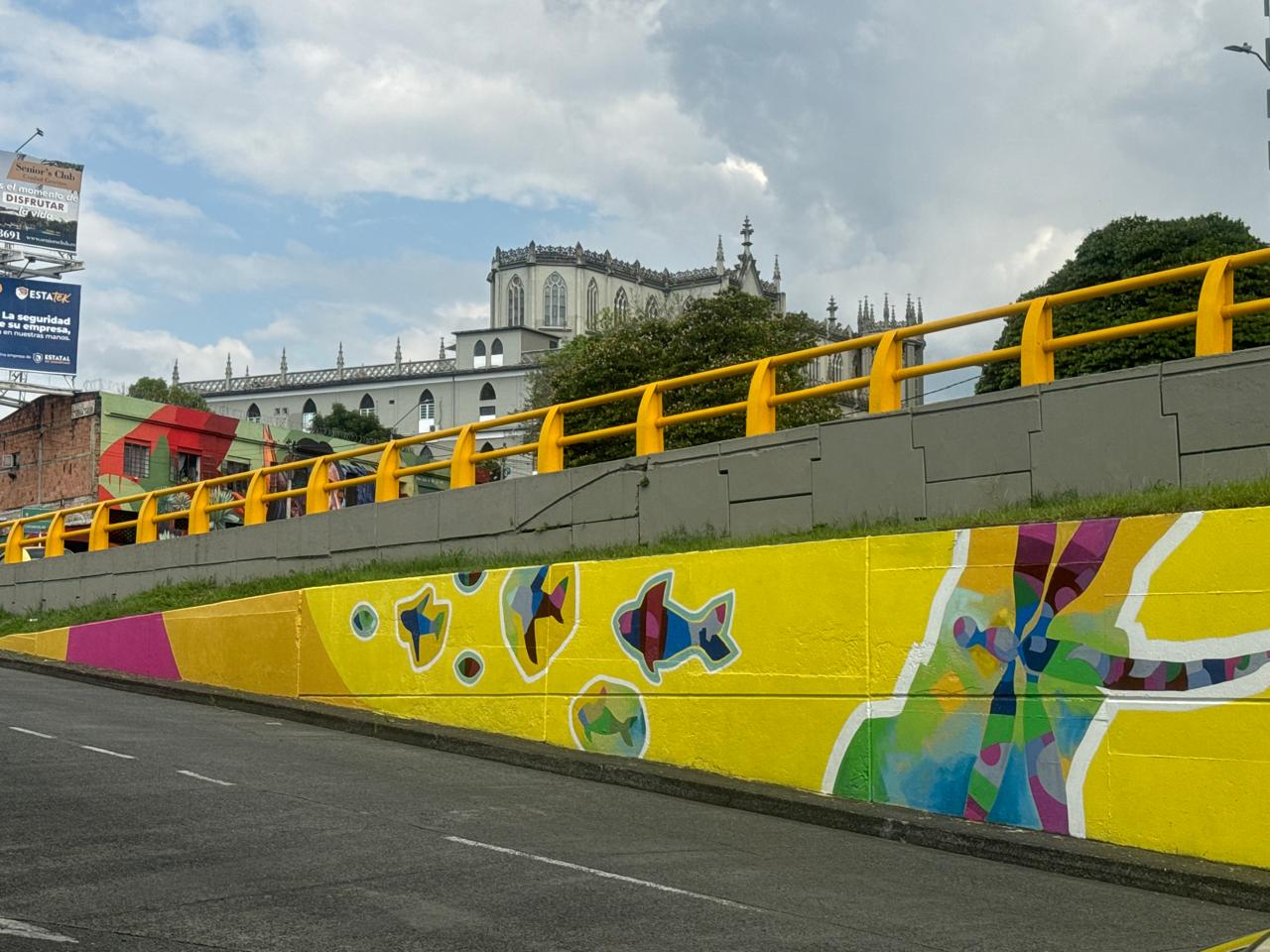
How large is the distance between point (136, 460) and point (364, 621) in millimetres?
43734

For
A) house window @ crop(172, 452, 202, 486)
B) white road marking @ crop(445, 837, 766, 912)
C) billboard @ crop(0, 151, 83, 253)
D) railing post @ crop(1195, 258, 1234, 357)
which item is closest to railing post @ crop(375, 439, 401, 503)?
white road marking @ crop(445, 837, 766, 912)

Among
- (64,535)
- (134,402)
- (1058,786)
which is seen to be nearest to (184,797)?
(1058,786)

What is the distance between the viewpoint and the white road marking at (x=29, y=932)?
662cm

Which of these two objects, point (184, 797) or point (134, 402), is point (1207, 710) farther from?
point (134, 402)

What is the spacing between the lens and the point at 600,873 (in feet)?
28.6

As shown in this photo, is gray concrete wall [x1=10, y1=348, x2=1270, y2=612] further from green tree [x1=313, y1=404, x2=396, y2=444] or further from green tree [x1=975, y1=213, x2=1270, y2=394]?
green tree [x1=313, y1=404, x2=396, y2=444]

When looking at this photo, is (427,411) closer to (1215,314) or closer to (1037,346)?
(1037,346)

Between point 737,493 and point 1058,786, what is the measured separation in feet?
17.7

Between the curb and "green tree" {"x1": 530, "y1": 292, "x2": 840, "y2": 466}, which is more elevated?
"green tree" {"x1": 530, "y1": 292, "x2": 840, "y2": 466}

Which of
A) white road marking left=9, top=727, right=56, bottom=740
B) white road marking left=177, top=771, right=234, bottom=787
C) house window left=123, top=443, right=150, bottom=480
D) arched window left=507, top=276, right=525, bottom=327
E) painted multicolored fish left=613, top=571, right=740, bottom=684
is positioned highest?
arched window left=507, top=276, right=525, bottom=327

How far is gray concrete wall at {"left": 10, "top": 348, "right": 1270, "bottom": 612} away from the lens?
10.8 m

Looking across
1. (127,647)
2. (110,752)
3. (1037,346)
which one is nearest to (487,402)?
(127,647)

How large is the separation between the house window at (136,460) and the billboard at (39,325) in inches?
232

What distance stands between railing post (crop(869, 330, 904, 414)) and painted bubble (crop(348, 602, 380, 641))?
662 centimetres
